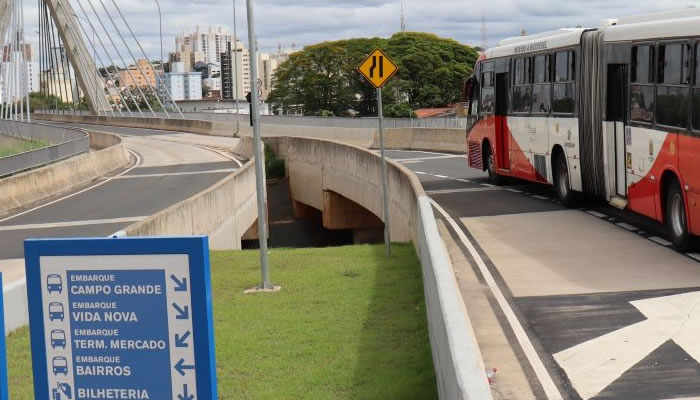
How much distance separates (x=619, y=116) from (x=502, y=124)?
8.56 metres

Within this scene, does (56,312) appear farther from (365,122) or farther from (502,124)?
(365,122)

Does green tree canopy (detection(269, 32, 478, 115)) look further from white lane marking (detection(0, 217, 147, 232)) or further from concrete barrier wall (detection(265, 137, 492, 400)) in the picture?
white lane marking (detection(0, 217, 147, 232))

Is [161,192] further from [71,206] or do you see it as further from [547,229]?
[547,229]

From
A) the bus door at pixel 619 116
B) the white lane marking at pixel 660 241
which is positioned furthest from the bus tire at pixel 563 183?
the white lane marking at pixel 660 241

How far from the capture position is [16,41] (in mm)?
69750

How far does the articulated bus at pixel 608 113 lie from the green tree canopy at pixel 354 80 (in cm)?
8097

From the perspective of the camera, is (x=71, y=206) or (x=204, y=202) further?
(x=71, y=206)

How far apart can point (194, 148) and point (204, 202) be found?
127 ft

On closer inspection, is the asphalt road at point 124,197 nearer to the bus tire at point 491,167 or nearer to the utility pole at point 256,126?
the utility pole at point 256,126

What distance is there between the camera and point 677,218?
16.0 metres

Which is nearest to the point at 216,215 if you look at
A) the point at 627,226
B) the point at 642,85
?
the point at 627,226

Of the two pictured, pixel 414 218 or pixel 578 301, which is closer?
pixel 578 301

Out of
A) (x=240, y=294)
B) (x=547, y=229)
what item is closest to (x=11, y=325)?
(x=240, y=294)

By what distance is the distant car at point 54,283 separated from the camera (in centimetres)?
647
